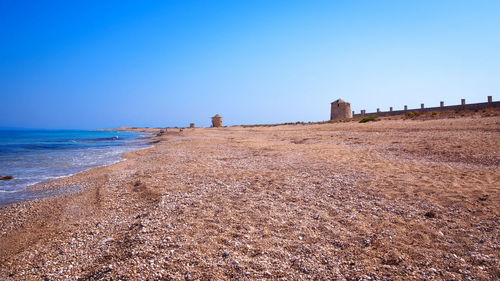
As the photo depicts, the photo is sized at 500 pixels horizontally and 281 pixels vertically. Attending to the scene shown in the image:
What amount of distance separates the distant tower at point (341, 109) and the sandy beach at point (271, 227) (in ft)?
115

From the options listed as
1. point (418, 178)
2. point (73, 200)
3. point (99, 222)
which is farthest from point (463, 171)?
point (73, 200)

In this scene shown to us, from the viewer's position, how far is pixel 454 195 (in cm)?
615

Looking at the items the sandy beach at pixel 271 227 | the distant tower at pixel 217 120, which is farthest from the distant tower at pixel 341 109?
the sandy beach at pixel 271 227

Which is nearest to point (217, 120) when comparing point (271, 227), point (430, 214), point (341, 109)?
point (341, 109)

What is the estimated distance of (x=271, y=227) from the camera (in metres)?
4.91

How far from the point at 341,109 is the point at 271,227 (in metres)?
42.1

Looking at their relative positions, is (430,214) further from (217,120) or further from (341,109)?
(217,120)

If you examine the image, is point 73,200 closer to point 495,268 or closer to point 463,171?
point 495,268

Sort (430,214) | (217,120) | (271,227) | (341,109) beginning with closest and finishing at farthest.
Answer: (271,227), (430,214), (341,109), (217,120)

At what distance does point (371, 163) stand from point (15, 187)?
12979 millimetres

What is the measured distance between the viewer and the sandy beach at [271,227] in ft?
12.0

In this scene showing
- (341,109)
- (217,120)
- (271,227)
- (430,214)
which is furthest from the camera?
(217,120)

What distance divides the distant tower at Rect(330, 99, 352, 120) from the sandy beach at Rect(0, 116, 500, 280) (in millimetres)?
35129

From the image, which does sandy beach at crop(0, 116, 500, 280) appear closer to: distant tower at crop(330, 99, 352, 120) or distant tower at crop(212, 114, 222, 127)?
distant tower at crop(330, 99, 352, 120)
